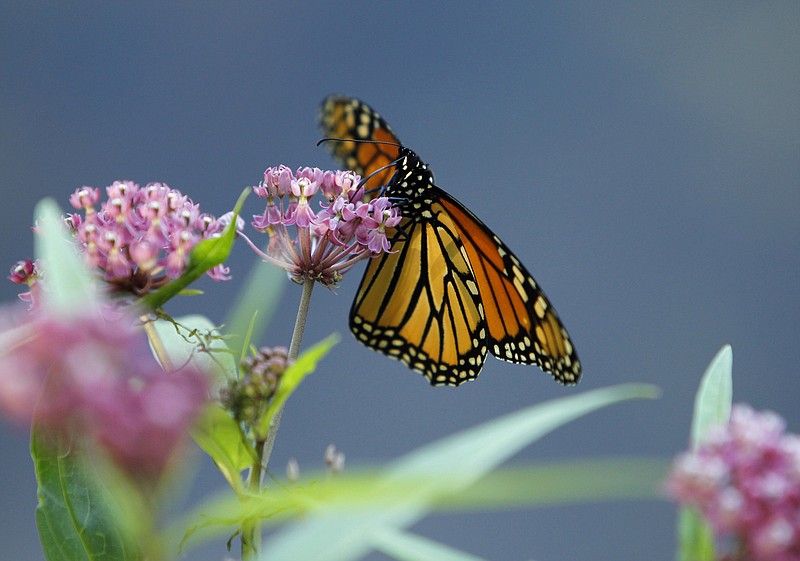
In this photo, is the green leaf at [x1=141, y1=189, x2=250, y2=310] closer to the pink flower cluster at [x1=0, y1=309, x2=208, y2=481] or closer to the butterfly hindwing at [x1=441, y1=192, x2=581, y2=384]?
the pink flower cluster at [x1=0, y1=309, x2=208, y2=481]

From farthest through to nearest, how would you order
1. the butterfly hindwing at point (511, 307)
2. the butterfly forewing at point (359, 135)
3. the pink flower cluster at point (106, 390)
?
1. the butterfly forewing at point (359, 135)
2. the butterfly hindwing at point (511, 307)
3. the pink flower cluster at point (106, 390)

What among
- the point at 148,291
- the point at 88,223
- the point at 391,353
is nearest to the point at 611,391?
the point at 148,291

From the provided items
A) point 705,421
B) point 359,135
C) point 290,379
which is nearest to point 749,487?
point 705,421

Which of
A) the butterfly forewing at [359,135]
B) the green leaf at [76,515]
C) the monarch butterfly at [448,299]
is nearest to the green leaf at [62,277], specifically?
the green leaf at [76,515]

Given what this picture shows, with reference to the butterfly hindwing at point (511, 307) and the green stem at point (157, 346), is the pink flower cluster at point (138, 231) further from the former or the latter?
the butterfly hindwing at point (511, 307)

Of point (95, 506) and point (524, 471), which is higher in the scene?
point (95, 506)

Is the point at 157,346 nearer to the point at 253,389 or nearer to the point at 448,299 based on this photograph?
the point at 253,389

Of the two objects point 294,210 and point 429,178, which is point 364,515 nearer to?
point 294,210
